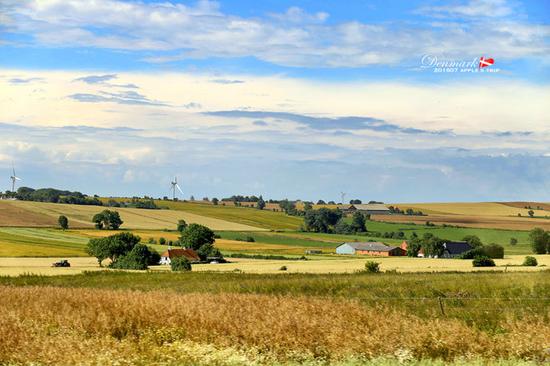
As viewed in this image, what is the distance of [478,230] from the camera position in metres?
146

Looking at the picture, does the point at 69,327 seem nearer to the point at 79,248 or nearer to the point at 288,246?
the point at 79,248

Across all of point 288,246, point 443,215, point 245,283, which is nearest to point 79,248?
point 288,246

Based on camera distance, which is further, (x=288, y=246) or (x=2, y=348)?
(x=288, y=246)

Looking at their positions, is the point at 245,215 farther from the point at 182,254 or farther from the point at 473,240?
the point at 182,254

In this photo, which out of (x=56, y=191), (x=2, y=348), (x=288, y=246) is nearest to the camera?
(x=2, y=348)

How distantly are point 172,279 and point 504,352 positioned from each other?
1369 inches

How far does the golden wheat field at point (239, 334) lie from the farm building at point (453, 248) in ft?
331

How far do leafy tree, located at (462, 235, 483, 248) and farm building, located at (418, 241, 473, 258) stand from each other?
1.00m

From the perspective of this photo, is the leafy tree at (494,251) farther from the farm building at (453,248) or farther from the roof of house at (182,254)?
the roof of house at (182,254)

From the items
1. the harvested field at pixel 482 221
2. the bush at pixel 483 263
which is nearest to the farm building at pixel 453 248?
the harvested field at pixel 482 221

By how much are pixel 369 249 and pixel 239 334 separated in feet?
365

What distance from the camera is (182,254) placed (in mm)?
95938

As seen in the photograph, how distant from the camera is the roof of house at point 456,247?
406 ft

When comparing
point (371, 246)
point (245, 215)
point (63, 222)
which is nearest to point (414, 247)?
point (371, 246)
